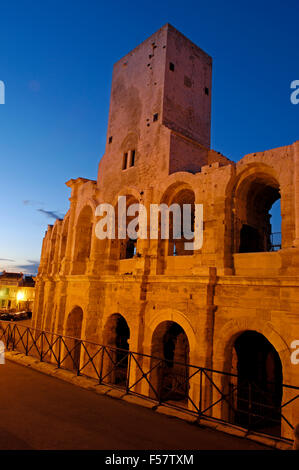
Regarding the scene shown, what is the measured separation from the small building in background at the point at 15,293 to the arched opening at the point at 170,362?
40643 millimetres

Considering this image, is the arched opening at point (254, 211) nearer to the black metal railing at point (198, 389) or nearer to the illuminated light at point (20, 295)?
the black metal railing at point (198, 389)

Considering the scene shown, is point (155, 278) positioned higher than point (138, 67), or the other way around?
point (138, 67)

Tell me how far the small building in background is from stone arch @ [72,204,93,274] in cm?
3605

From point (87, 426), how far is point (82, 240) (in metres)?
13.4

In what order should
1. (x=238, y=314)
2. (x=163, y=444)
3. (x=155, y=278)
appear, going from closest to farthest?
(x=163, y=444), (x=238, y=314), (x=155, y=278)

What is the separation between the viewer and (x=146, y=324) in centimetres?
1159

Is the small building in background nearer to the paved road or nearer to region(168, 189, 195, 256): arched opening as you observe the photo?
region(168, 189, 195, 256): arched opening

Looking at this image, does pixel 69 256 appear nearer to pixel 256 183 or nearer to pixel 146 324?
pixel 146 324

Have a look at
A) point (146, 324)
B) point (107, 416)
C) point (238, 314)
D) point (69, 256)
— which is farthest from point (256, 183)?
point (69, 256)

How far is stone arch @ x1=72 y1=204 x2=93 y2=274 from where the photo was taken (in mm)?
17281

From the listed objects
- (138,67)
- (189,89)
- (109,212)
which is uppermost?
(138,67)

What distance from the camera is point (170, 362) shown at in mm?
12695

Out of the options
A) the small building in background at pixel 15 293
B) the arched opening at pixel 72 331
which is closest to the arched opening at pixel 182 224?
the arched opening at pixel 72 331
